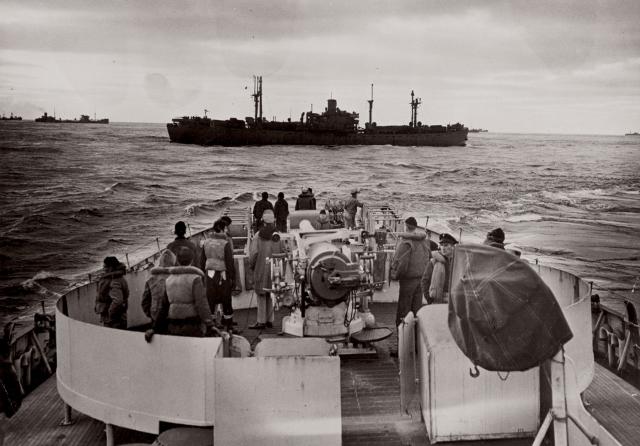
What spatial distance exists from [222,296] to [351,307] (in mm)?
1625

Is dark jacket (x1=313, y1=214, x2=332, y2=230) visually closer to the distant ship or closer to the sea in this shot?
the sea

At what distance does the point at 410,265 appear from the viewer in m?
6.99

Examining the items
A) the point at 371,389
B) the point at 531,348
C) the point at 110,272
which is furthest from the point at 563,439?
the point at 110,272

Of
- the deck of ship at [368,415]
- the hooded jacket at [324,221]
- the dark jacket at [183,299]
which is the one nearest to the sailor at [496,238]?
the deck of ship at [368,415]

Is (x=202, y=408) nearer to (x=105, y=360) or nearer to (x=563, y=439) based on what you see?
(x=105, y=360)

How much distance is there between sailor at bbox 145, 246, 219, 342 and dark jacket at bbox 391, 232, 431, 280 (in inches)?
98.1

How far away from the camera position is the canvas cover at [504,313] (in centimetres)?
346

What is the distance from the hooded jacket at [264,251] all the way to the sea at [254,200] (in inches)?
64.4

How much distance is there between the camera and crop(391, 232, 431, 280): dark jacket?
696cm

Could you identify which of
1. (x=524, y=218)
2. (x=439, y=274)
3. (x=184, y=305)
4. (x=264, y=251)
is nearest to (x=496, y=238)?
(x=439, y=274)

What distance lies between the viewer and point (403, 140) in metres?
100

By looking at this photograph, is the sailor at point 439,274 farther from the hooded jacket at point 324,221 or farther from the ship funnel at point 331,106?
the ship funnel at point 331,106

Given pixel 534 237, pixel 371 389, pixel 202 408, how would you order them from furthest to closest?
pixel 534 237, pixel 371 389, pixel 202 408

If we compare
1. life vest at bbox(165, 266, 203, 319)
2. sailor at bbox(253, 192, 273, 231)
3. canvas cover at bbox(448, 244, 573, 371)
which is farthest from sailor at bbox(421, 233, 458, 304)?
sailor at bbox(253, 192, 273, 231)
